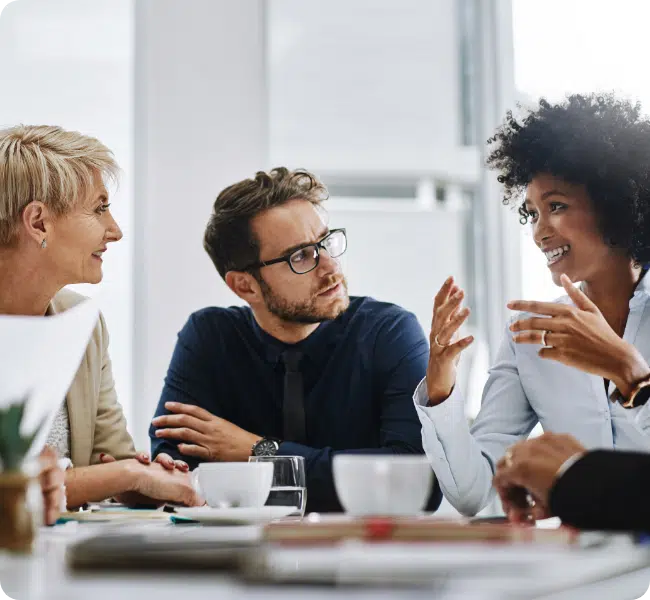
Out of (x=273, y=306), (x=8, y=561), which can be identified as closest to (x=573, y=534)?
(x=8, y=561)

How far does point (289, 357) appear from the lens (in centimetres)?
237

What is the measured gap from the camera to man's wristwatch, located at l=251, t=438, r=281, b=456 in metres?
2.09

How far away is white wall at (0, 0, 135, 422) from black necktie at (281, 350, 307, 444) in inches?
49.7

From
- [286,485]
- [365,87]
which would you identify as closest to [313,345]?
[286,485]

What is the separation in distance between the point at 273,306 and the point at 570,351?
1.06 meters

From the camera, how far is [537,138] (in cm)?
222

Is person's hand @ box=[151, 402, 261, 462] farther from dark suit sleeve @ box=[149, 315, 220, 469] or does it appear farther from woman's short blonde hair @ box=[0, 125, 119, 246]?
woman's short blonde hair @ box=[0, 125, 119, 246]

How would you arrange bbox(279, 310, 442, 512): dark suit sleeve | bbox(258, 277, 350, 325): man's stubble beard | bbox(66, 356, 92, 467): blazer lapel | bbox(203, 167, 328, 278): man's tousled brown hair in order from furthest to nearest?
bbox(203, 167, 328, 278): man's tousled brown hair < bbox(258, 277, 350, 325): man's stubble beard < bbox(66, 356, 92, 467): blazer lapel < bbox(279, 310, 442, 512): dark suit sleeve

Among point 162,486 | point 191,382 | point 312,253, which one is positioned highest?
point 312,253

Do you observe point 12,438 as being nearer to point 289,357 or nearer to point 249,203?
point 289,357

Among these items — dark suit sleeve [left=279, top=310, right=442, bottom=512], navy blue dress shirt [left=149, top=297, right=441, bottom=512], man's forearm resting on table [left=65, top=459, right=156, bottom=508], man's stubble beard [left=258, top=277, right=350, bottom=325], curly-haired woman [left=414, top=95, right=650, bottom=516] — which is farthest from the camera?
man's stubble beard [left=258, top=277, right=350, bottom=325]

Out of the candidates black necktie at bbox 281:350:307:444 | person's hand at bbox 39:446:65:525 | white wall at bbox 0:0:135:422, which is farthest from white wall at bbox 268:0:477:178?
person's hand at bbox 39:446:65:525

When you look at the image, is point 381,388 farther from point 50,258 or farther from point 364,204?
point 364,204

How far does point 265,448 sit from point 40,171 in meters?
0.96
